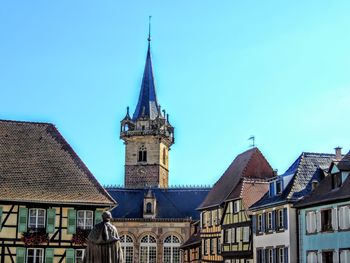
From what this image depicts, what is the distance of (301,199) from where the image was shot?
4353 cm

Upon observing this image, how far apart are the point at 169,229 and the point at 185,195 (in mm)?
5952

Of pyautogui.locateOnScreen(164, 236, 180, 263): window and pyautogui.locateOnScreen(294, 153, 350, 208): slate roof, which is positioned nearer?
pyautogui.locateOnScreen(294, 153, 350, 208): slate roof

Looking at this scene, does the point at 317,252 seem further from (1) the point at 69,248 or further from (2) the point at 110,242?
(2) the point at 110,242

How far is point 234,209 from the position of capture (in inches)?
2057

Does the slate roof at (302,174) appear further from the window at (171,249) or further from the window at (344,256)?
the window at (171,249)

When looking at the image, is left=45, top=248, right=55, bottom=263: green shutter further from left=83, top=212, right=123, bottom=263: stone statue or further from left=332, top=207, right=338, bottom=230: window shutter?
left=83, top=212, right=123, bottom=263: stone statue

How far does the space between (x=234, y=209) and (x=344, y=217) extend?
46.4 ft

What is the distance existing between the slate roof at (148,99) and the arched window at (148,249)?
989 inches

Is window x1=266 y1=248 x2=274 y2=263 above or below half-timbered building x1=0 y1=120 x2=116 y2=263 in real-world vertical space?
below

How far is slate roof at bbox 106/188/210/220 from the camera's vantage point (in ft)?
282

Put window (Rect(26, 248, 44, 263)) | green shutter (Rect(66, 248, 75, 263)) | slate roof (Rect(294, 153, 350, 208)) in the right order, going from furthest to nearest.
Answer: green shutter (Rect(66, 248, 75, 263)), window (Rect(26, 248, 44, 263)), slate roof (Rect(294, 153, 350, 208))

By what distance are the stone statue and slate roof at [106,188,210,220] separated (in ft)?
211

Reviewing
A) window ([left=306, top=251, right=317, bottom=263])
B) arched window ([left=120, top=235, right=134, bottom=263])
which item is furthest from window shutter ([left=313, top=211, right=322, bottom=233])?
arched window ([left=120, top=235, right=134, bottom=263])

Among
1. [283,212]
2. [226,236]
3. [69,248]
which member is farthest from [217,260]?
[69,248]
